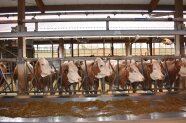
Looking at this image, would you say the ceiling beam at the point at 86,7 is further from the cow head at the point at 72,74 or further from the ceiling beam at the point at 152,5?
the cow head at the point at 72,74

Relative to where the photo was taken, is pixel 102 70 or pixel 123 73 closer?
pixel 102 70

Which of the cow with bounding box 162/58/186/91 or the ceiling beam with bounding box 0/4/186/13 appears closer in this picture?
the cow with bounding box 162/58/186/91

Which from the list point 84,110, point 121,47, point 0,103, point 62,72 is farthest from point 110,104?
point 121,47

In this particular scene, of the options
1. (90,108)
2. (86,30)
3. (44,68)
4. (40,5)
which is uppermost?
(40,5)

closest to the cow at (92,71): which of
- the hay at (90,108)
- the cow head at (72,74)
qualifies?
the cow head at (72,74)

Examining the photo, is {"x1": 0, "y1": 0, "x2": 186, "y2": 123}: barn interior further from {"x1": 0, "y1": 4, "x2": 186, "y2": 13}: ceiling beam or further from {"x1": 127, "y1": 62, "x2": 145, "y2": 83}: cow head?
{"x1": 127, "y1": 62, "x2": 145, "y2": 83}: cow head

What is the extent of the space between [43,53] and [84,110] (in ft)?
38.9

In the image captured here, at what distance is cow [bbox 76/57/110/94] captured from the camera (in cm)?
462

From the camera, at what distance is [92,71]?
5117 millimetres

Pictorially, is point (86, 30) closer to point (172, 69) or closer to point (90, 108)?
point (90, 108)

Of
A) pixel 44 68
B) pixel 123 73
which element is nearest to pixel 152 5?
pixel 123 73

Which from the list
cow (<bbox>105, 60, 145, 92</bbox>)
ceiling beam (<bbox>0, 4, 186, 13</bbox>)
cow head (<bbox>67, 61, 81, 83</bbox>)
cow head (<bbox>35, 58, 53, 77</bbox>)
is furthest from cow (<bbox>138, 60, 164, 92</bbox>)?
ceiling beam (<bbox>0, 4, 186, 13</bbox>)

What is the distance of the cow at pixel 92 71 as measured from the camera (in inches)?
182

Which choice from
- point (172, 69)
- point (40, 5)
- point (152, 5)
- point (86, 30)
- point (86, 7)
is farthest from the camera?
point (86, 7)
